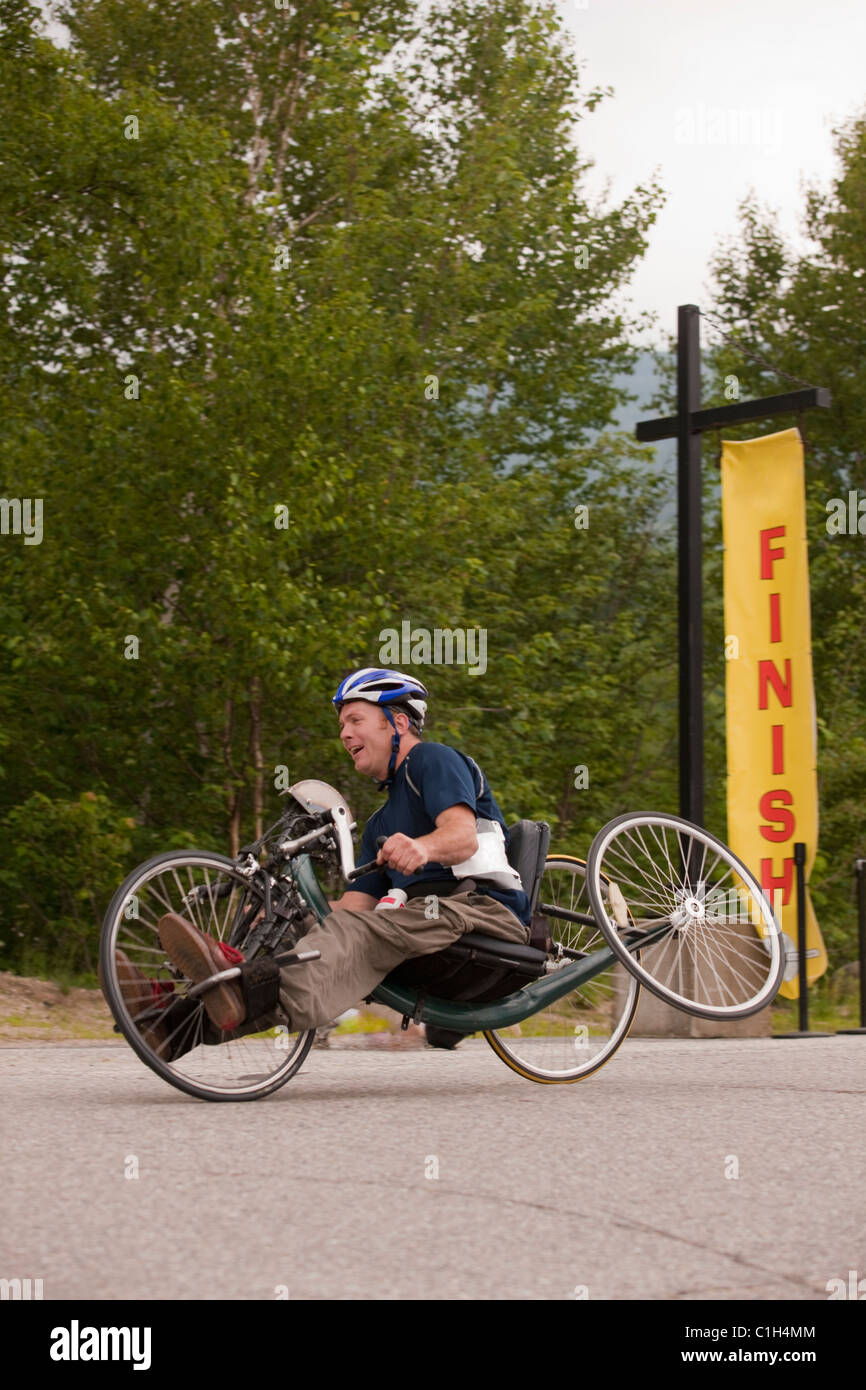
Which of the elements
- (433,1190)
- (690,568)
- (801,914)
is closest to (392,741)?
(433,1190)

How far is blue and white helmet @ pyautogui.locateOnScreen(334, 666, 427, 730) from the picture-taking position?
6.67 m

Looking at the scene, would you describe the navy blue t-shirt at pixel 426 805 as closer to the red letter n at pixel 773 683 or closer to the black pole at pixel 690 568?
the black pole at pixel 690 568

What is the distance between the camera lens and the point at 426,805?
6.47 metres

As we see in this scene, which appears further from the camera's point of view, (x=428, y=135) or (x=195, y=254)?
(x=428, y=135)

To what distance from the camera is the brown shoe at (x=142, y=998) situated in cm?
598

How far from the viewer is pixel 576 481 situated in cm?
2864

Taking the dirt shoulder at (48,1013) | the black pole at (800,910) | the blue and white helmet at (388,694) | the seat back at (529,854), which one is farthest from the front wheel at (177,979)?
the black pole at (800,910)

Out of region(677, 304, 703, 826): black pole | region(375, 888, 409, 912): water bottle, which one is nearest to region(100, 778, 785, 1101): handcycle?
region(375, 888, 409, 912): water bottle

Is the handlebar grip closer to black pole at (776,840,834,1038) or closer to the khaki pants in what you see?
the khaki pants

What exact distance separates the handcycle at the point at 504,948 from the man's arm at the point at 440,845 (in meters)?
0.28

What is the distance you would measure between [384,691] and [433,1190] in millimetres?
2419
